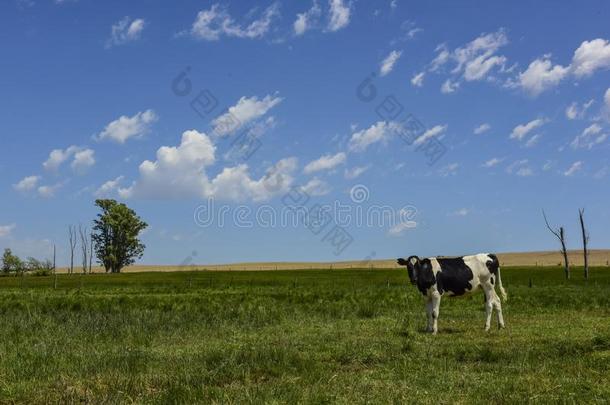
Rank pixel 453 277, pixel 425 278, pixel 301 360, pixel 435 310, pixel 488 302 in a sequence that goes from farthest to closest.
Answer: pixel 453 277, pixel 425 278, pixel 488 302, pixel 435 310, pixel 301 360

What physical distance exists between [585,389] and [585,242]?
69.9 meters

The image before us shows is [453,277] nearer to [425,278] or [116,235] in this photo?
[425,278]

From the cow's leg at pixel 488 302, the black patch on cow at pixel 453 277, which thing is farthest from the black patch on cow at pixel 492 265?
the black patch on cow at pixel 453 277

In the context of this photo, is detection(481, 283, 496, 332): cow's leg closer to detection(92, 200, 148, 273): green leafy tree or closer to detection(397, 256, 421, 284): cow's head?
detection(397, 256, 421, 284): cow's head

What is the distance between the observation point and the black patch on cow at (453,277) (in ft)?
63.8

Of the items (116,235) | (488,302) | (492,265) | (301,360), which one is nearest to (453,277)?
(488,302)

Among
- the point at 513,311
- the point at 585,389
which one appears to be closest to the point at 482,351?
the point at 585,389

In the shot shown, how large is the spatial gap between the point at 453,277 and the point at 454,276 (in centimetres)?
5

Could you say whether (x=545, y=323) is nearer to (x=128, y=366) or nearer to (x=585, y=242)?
(x=128, y=366)

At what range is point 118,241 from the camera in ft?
411

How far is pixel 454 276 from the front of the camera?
770 inches

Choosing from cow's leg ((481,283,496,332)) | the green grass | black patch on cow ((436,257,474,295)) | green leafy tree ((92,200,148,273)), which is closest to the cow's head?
black patch on cow ((436,257,474,295))

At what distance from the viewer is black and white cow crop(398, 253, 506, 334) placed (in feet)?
63.2

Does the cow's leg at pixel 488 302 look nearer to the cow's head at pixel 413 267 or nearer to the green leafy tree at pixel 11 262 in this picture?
the cow's head at pixel 413 267
